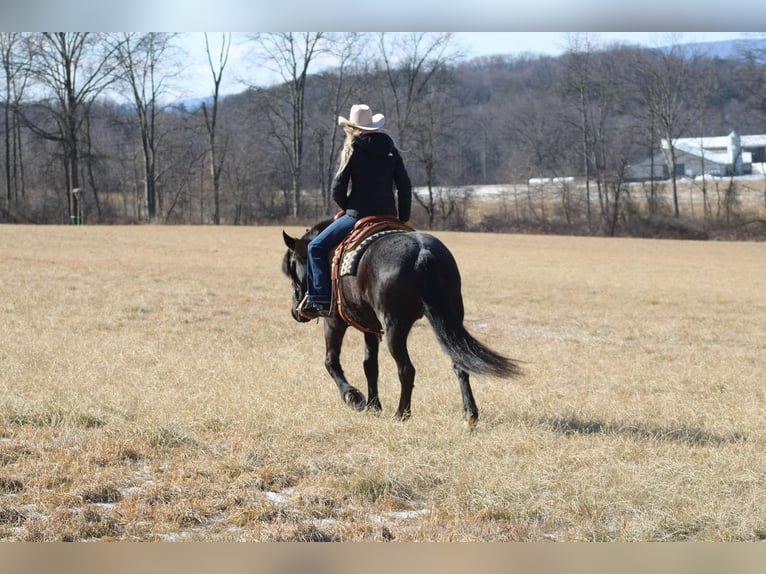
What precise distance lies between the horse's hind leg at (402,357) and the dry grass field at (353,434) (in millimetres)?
185

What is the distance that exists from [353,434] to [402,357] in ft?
2.45

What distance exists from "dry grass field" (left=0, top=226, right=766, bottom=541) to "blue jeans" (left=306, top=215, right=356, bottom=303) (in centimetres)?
94

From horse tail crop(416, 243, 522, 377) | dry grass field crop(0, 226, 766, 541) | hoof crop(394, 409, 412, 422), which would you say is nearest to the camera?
dry grass field crop(0, 226, 766, 541)

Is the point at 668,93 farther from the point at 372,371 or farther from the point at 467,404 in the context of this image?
the point at 467,404

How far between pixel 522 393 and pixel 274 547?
4517 millimetres

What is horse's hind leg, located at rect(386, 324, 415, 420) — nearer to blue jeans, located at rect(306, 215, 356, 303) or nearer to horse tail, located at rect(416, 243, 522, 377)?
horse tail, located at rect(416, 243, 522, 377)

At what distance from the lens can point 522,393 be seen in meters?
8.32

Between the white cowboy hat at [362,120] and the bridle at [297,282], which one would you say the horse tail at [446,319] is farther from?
the bridle at [297,282]

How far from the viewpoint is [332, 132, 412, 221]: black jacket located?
7141 mm

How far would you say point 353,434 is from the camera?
20.6ft

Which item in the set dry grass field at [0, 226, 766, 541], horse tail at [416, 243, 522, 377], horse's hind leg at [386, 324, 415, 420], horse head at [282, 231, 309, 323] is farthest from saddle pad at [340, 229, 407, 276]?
dry grass field at [0, 226, 766, 541]

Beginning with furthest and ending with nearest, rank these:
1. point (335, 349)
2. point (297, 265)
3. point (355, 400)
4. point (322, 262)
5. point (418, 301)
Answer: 1. point (297, 265)
2. point (335, 349)
3. point (322, 262)
4. point (355, 400)
5. point (418, 301)

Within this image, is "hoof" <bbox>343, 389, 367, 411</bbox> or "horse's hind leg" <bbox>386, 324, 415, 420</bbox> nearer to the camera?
"horse's hind leg" <bbox>386, 324, 415, 420</bbox>

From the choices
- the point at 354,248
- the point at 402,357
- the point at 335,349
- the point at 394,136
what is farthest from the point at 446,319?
the point at 394,136
